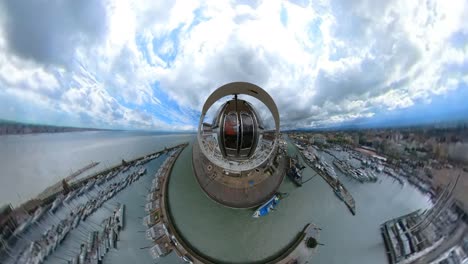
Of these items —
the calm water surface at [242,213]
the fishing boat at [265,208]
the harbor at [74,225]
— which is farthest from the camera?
the fishing boat at [265,208]

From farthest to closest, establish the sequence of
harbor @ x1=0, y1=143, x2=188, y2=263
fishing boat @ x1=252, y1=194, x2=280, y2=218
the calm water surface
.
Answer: fishing boat @ x1=252, y1=194, x2=280, y2=218, the calm water surface, harbor @ x1=0, y1=143, x2=188, y2=263

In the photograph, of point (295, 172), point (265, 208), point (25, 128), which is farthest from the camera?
point (295, 172)

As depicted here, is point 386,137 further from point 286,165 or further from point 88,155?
point 88,155

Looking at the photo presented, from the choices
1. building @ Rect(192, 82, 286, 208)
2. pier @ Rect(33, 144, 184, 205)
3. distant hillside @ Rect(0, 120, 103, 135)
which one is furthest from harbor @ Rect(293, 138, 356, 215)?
distant hillside @ Rect(0, 120, 103, 135)

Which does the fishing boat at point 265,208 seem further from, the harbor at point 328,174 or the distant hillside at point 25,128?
the distant hillside at point 25,128

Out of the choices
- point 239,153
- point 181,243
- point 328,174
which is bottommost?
point 181,243

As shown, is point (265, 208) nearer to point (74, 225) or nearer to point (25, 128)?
point (74, 225)

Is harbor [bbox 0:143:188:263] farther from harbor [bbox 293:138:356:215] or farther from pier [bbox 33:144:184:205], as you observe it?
harbor [bbox 293:138:356:215]

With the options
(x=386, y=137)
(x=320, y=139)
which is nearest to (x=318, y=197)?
(x=320, y=139)

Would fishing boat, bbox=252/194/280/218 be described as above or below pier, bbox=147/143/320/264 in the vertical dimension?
above

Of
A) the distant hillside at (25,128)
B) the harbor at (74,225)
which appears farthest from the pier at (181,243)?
the distant hillside at (25,128)

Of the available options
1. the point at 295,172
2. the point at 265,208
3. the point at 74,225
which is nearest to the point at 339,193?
the point at 295,172
